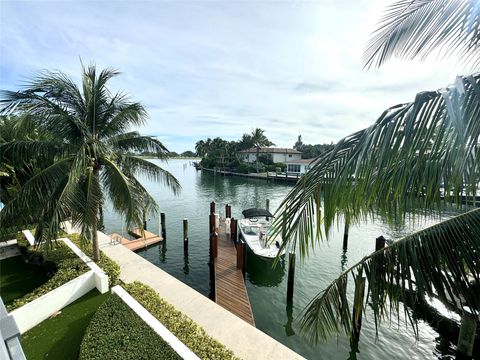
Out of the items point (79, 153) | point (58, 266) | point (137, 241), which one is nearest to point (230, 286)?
point (58, 266)

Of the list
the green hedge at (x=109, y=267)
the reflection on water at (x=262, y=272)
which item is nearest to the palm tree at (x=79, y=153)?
the green hedge at (x=109, y=267)

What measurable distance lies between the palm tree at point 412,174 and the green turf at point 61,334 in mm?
6509

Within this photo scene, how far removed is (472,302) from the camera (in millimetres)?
2402

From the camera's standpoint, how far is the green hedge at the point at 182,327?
18.4 ft

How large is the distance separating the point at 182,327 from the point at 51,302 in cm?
407

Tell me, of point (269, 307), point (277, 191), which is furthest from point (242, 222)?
point (277, 191)

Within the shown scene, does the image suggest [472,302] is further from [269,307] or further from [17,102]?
[17,102]

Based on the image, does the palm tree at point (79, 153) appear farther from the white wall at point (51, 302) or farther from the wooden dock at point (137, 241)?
the wooden dock at point (137, 241)

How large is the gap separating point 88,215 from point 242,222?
29.8ft

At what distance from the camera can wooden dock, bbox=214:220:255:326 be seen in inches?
352

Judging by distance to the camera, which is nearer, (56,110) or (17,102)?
(17,102)

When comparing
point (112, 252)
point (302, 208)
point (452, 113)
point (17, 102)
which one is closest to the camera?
point (452, 113)

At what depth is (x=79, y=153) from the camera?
689cm

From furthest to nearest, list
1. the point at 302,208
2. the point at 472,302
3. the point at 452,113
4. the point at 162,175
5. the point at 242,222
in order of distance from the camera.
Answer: the point at 242,222 → the point at 162,175 → the point at 472,302 → the point at 302,208 → the point at 452,113
